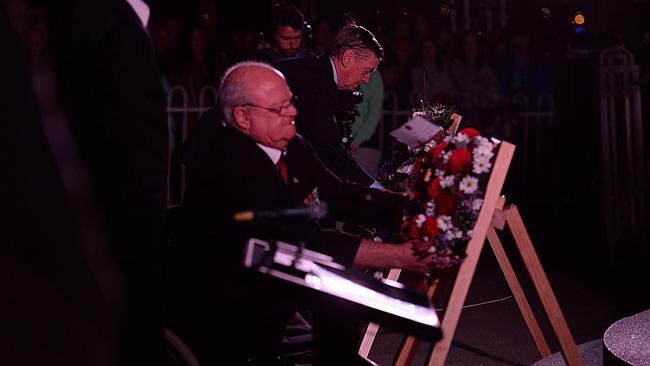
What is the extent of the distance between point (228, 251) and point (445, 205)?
0.95m

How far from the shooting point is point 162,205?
3.07 metres

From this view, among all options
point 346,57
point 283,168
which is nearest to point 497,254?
point 283,168

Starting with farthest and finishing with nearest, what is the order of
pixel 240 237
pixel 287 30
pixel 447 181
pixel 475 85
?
pixel 475 85, pixel 287 30, pixel 447 181, pixel 240 237

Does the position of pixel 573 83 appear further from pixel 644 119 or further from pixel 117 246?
pixel 117 246

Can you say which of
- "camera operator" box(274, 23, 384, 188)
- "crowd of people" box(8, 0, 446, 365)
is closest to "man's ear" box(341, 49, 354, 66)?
"camera operator" box(274, 23, 384, 188)

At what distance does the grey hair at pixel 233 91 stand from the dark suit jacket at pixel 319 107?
1.37m

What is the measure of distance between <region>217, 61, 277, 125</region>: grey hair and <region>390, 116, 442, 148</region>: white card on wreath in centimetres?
60

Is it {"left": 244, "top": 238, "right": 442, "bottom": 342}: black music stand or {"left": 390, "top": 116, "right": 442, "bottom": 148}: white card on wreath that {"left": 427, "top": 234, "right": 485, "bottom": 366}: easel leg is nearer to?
{"left": 390, "top": 116, "right": 442, "bottom": 148}: white card on wreath

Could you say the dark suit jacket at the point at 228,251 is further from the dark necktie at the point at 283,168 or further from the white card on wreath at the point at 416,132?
the white card on wreath at the point at 416,132

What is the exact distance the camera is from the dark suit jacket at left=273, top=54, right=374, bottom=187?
4820mm

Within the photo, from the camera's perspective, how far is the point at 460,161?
148 inches

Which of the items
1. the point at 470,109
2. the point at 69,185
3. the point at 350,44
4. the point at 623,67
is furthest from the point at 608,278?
the point at 69,185

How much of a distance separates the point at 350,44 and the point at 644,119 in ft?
20.3

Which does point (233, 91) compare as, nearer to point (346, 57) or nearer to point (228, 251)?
point (228, 251)
